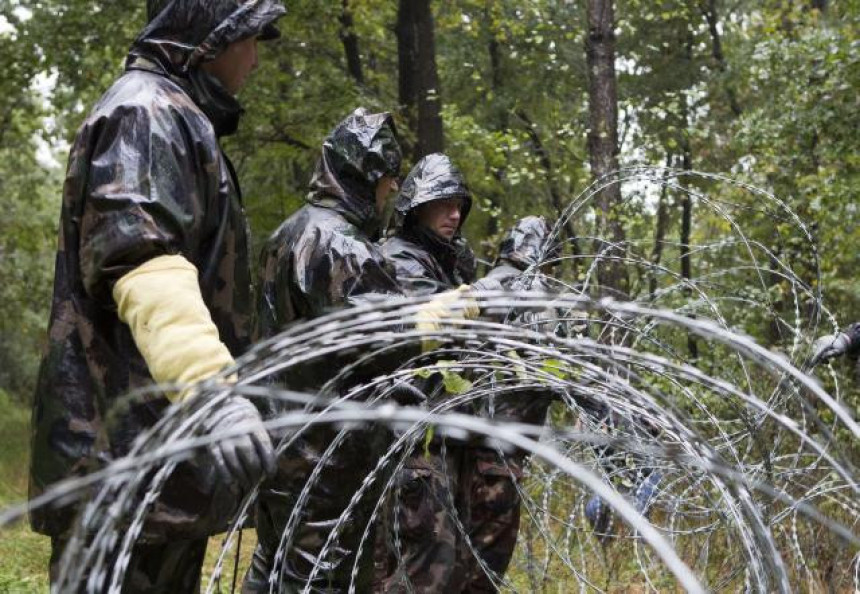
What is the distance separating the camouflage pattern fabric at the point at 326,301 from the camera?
3898 millimetres

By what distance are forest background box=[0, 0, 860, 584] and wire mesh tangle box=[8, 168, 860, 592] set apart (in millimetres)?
664

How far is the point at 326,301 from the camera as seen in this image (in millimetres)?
3879

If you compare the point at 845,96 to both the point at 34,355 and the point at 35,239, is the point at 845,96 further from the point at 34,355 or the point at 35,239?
the point at 34,355

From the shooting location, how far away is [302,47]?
14.7 meters

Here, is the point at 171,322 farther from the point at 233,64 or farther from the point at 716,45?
the point at 716,45

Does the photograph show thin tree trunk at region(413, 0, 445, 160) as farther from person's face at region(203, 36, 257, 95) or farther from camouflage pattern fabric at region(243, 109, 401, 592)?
person's face at region(203, 36, 257, 95)

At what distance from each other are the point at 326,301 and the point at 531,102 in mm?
16351

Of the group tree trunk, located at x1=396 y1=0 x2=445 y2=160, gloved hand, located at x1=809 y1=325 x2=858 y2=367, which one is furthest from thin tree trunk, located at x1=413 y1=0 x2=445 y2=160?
gloved hand, located at x1=809 y1=325 x2=858 y2=367

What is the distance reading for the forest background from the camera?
9.18 metres

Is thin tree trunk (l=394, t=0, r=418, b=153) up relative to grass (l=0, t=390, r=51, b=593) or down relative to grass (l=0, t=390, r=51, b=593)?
up

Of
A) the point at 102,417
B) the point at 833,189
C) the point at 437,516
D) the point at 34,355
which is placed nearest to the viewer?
the point at 102,417

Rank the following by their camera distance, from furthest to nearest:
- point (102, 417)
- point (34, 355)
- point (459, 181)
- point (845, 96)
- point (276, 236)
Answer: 1. point (34, 355)
2. point (845, 96)
3. point (459, 181)
4. point (276, 236)
5. point (102, 417)

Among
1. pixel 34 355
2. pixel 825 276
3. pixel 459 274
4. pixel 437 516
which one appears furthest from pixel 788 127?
pixel 34 355

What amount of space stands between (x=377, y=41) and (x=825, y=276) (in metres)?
9.08
